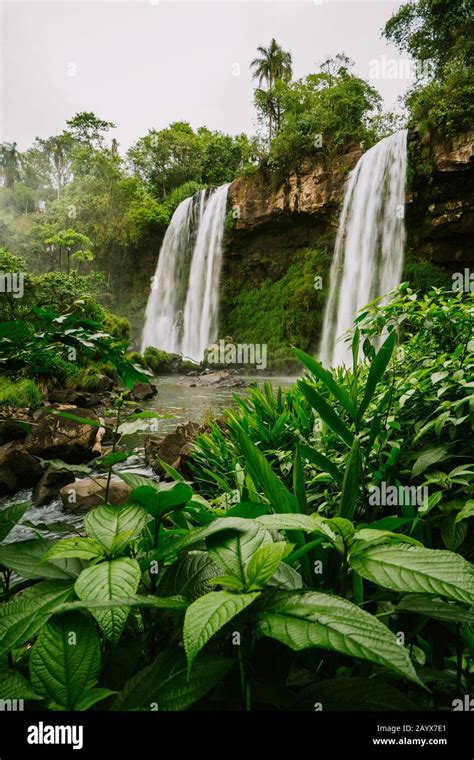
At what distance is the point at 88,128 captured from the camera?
2305 cm

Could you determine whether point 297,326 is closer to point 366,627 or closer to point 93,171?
point 93,171

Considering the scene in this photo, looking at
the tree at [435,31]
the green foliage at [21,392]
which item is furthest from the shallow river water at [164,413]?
the tree at [435,31]

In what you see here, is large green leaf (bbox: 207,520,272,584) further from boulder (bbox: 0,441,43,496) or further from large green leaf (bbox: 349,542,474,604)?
boulder (bbox: 0,441,43,496)

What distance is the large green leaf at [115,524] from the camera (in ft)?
2.14

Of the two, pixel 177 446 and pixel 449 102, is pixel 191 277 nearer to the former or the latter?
pixel 449 102

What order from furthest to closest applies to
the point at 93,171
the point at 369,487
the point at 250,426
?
the point at 93,171, the point at 250,426, the point at 369,487

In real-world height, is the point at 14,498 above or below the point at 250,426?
below

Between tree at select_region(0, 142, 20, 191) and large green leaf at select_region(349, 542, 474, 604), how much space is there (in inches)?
1197

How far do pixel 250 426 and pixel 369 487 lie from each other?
4.96 feet

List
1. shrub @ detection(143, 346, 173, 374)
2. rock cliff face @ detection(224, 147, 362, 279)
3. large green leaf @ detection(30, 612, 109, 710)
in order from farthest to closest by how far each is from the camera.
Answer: rock cliff face @ detection(224, 147, 362, 279)
shrub @ detection(143, 346, 173, 374)
large green leaf @ detection(30, 612, 109, 710)

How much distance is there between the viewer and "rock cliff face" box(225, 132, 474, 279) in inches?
492

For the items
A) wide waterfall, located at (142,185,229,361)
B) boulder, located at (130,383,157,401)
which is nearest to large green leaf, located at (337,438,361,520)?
boulder, located at (130,383,157,401)

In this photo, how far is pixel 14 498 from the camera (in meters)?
4.23

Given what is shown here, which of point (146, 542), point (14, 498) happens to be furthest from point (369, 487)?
point (14, 498)
